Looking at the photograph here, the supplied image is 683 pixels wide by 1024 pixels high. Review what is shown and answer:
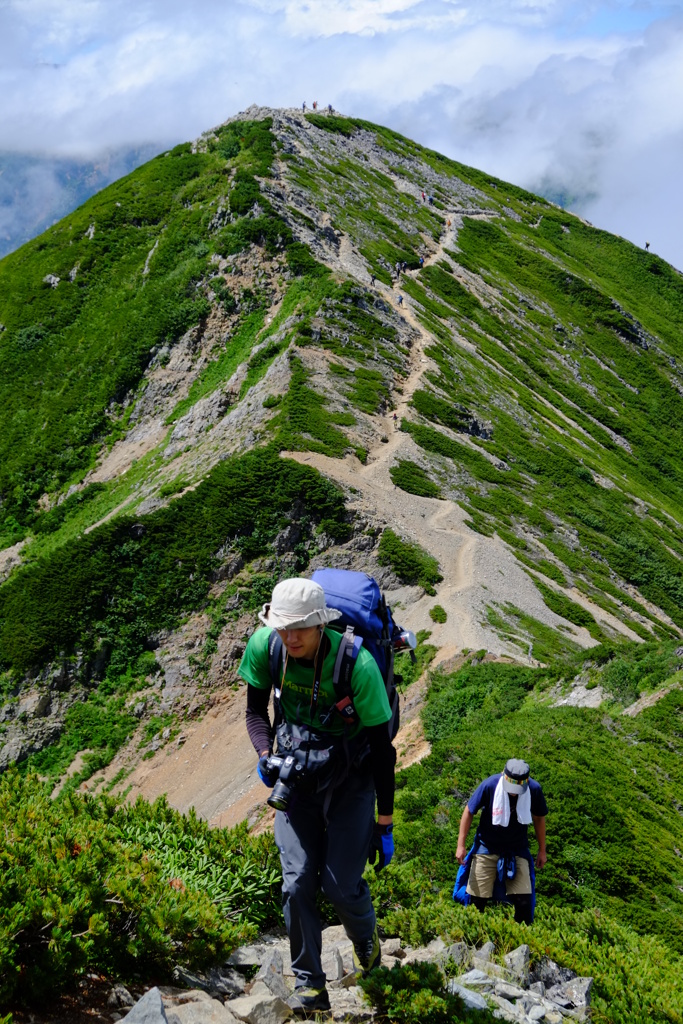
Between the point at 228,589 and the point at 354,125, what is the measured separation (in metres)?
87.6

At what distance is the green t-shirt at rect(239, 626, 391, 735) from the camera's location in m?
5.92

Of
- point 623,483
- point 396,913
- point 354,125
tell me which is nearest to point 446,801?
point 396,913

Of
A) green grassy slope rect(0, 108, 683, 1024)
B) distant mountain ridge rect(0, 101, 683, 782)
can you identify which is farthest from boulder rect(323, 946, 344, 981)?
distant mountain ridge rect(0, 101, 683, 782)

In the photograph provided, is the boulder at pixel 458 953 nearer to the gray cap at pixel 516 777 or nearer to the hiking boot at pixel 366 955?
the hiking boot at pixel 366 955

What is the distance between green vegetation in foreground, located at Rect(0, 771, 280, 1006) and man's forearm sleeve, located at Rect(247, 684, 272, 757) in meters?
1.68

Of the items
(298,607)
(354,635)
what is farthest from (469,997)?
(298,607)

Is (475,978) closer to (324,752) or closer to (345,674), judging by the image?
(324,752)

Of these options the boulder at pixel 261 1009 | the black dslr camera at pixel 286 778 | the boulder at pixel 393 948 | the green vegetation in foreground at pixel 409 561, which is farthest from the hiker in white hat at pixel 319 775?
the green vegetation in foreground at pixel 409 561

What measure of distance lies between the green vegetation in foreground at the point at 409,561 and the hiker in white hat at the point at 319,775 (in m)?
25.0

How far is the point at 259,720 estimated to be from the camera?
6789 millimetres

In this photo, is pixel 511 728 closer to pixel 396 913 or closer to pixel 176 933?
pixel 396 913

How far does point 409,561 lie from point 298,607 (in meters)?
26.7

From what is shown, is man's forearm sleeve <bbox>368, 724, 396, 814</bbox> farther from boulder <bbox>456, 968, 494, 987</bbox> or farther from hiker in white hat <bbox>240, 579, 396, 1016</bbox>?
boulder <bbox>456, 968, 494, 987</bbox>

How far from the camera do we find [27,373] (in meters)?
57.7
